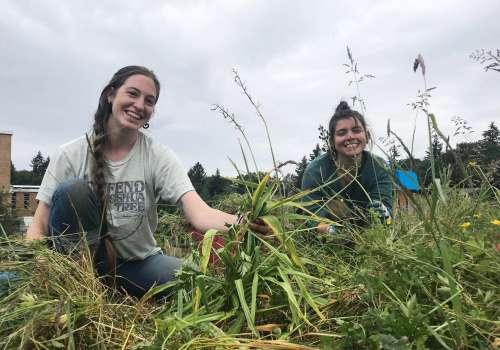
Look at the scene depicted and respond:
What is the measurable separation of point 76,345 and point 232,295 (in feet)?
1.29

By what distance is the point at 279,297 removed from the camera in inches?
52.3

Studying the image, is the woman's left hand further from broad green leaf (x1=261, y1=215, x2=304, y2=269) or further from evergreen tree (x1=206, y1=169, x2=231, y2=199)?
evergreen tree (x1=206, y1=169, x2=231, y2=199)

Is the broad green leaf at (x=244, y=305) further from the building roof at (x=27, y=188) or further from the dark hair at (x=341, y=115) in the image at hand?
the building roof at (x=27, y=188)

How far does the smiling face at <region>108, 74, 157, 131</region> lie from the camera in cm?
253

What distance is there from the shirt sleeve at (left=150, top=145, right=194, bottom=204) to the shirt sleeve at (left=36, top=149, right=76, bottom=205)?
15.8 inches

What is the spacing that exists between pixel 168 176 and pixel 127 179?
0.65ft

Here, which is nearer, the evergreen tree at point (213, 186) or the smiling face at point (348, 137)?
the smiling face at point (348, 137)

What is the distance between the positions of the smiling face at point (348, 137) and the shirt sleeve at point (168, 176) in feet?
3.22

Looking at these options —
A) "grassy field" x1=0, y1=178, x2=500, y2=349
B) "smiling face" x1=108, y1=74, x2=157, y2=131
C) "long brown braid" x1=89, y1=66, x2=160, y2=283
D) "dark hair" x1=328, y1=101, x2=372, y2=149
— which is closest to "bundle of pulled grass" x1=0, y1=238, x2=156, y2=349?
"grassy field" x1=0, y1=178, x2=500, y2=349

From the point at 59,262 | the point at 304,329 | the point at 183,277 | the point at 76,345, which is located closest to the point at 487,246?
the point at 304,329

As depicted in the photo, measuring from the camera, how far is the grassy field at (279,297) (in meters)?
1.05

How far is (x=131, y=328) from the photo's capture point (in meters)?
1.23

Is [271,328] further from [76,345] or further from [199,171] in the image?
[199,171]

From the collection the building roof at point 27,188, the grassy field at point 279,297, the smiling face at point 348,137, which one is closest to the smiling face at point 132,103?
the grassy field at point 279,297
